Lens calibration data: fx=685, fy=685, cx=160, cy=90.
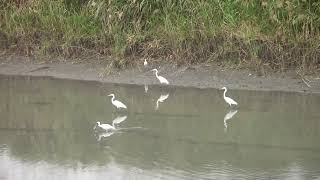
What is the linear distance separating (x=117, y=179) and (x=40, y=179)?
73 centimetres

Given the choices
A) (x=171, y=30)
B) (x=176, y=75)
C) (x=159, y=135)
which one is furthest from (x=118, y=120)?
(x=171, y=30)

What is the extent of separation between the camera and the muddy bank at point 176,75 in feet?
32.8

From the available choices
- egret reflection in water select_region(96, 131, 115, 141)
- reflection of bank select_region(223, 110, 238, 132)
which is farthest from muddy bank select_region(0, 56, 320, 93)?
egret reflection in water select_region(96, 131, 115, 141)

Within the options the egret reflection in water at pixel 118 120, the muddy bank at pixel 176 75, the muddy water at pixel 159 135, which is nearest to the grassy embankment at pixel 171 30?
the muddy bank at pixel 176 75

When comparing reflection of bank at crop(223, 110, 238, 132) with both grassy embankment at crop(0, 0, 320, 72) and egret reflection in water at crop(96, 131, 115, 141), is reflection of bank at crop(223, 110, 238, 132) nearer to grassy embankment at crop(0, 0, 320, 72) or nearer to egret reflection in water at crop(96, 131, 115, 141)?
egret reflection in water at crop(96, 131, 115, 141)

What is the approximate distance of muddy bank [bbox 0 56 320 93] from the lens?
9.98 meters

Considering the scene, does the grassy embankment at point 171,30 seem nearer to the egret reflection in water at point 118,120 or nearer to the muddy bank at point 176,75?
the muddy bank at point 176,75

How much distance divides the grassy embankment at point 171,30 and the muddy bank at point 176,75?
0.19 m

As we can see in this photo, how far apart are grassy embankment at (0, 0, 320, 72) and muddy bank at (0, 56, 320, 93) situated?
7.3 inches

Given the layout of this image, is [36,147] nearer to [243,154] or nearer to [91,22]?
[243,154]

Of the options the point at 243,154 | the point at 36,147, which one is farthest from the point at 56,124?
the point at 243,154

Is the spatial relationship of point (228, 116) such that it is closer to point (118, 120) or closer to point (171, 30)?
point (118, 120)

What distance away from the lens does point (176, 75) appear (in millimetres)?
10734

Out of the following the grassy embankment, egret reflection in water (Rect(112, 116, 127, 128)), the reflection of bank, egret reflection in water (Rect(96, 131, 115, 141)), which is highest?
the grassy embankment
